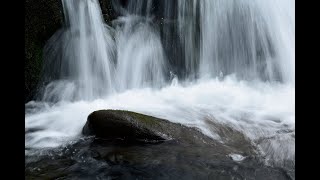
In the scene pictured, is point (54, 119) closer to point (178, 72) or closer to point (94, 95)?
point (94, 95)

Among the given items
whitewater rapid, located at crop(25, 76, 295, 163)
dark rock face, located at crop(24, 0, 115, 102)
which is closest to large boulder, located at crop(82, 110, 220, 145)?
whitewater rapid, located at crop(25, 76, 295, 163)

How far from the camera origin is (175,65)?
10000mm

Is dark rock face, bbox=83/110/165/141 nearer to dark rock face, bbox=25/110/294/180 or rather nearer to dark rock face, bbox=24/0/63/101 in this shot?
dark rock face, bbox=25/110/294/180

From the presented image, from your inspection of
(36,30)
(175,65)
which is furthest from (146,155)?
→ (175,65)

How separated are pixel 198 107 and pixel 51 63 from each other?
11.6 feet

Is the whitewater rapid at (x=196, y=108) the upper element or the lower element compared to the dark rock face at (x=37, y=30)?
lower

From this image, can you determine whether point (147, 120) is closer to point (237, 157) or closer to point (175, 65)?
point (237, 157)

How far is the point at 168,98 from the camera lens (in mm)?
8359

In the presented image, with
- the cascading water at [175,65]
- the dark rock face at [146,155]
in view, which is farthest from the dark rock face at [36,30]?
the dark rock face at [146,155]

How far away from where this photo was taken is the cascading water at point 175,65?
23.4ft

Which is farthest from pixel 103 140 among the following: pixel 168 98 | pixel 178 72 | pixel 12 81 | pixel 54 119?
pixel 178 72

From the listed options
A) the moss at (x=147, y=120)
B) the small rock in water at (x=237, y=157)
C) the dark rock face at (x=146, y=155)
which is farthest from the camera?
the moss at (x=147, y=120)

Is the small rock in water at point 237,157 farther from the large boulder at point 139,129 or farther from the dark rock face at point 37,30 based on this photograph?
the dark rock face at point 37,30

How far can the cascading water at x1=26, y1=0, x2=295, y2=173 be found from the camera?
281 inches
